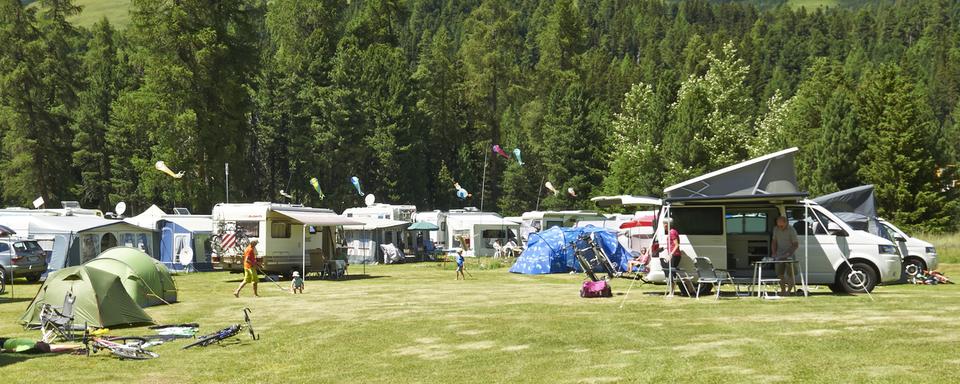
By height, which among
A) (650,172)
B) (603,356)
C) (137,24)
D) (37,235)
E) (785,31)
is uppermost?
(785,31)

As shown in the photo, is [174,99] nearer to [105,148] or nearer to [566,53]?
[105,148]

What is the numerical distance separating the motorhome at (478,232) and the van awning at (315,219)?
45.7 ft

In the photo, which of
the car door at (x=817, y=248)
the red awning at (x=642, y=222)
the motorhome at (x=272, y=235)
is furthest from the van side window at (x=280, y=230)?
the car door at (x=817, y=248)

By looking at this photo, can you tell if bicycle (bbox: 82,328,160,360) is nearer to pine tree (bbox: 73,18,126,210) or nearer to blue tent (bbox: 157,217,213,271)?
blue tent (bbox: 157,217,213,271)

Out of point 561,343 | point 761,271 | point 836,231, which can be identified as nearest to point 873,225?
point 836,231

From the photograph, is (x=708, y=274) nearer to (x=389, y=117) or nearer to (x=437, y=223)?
(x=437, y=223)

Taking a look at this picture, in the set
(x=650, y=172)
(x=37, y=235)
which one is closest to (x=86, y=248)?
(x=37, y=235)

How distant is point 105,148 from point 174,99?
63.5 ft

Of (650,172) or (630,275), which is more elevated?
(650,172)

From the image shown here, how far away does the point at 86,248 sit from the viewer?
1193 inches

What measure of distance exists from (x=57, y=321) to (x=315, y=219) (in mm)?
15282

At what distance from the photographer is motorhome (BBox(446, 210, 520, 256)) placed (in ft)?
148

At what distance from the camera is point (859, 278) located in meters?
17.8

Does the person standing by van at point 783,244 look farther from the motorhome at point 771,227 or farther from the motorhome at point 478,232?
the motorhome at point 478,232
